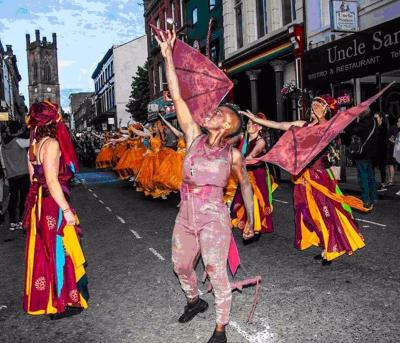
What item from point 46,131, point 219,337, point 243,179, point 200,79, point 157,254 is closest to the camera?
point 219,337

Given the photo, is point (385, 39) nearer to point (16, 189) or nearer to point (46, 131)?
point (16, 189)

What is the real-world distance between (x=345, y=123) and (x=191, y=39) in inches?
982

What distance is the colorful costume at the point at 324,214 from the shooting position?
17.9 feet

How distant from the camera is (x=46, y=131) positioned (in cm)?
407

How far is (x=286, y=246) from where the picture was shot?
6539 millimetres

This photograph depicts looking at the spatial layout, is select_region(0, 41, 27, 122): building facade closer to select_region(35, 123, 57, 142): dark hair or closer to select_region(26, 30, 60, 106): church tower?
select_region(26, 30, 60, 106): church tower

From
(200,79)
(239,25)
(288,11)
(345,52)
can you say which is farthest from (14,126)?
(239,25)

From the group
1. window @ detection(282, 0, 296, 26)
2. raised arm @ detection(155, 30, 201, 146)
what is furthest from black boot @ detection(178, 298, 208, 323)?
window @ detection(282, 0, 296, 26)

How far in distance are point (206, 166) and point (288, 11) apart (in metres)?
18.5

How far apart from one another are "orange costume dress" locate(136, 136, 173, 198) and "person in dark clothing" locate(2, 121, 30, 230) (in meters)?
3.90

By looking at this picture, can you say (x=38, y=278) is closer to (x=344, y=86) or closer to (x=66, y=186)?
(x=66, y=186)

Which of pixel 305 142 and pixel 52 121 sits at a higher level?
pixel 52 121

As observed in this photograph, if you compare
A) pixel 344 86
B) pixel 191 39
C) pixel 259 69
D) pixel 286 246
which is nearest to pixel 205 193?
pixel 286 246

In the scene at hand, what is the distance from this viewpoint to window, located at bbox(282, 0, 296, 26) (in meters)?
19.8
